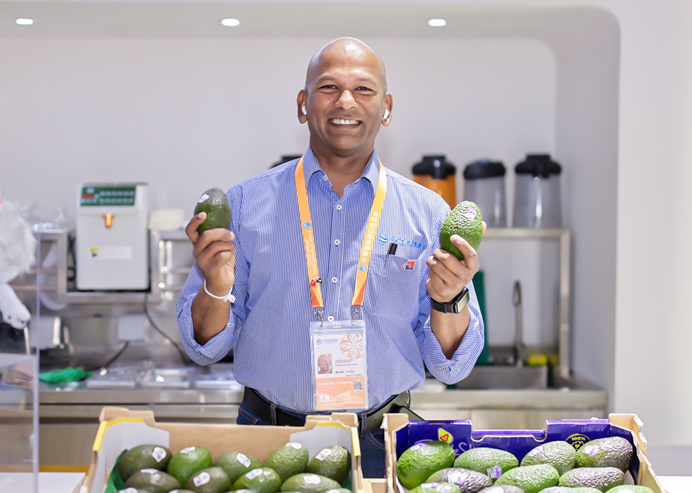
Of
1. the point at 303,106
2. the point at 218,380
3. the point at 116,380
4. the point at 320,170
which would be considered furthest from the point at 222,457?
the point at 116,380

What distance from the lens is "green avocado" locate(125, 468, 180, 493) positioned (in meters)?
0.99

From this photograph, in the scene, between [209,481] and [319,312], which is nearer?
[209,481]

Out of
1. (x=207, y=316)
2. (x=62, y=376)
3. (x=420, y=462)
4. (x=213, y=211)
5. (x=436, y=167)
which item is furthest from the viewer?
(x=436, y=167)

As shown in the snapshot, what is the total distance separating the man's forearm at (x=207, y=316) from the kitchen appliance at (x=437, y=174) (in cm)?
196

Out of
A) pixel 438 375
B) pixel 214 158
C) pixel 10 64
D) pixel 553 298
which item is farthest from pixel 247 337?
pixel 10 64

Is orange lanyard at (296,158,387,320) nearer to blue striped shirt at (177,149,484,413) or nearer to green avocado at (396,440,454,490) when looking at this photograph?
blue striped shirt at (177,149,484,413)

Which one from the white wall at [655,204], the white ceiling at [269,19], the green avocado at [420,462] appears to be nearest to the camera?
the green avocado at [420,462]

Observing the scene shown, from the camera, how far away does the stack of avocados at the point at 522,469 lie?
1046 millimetres

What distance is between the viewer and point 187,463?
1055mm

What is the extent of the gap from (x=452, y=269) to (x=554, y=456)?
393 mm

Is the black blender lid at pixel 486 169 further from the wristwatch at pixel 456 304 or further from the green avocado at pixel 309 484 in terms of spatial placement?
the green avocado at pixel 309 484

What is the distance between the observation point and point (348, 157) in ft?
5.24

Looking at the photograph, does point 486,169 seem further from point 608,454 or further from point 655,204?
point 608,454

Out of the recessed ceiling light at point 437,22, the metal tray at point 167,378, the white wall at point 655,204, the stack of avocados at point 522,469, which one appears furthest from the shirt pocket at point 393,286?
the recessed ceiling light at point 437,22
